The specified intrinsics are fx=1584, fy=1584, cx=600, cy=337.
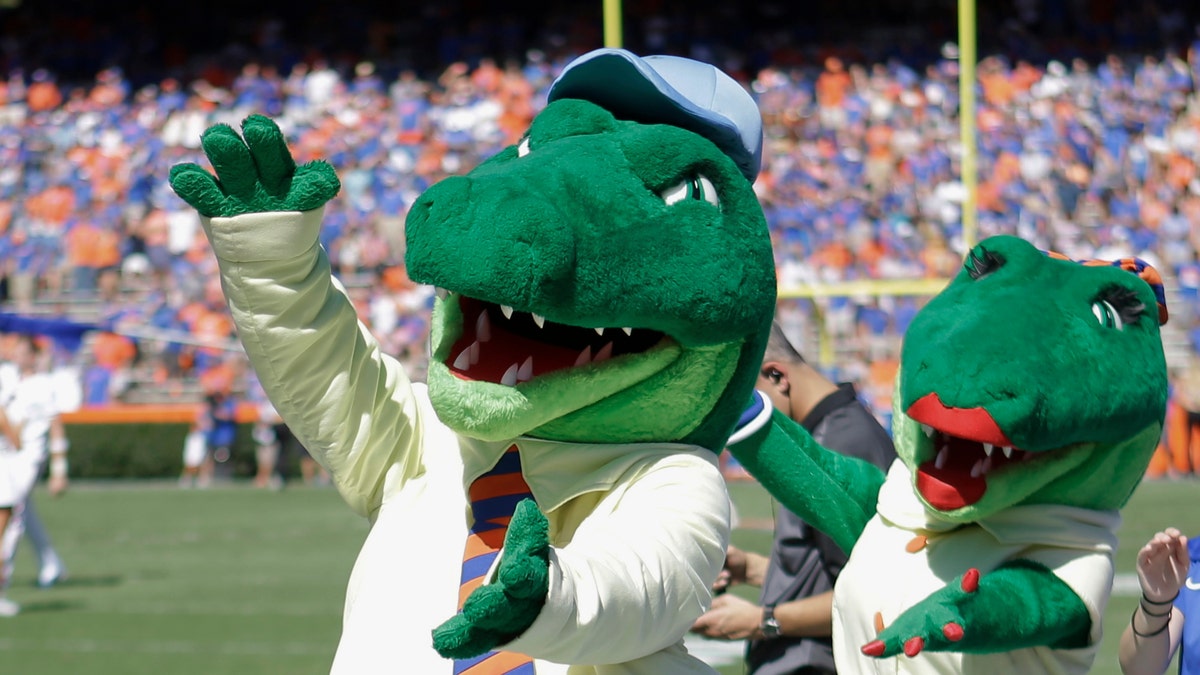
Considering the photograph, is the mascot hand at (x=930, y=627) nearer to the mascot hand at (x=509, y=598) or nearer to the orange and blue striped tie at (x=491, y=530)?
the orange and blue striped tie at (x=491, y=530)

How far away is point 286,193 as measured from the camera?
2488mm

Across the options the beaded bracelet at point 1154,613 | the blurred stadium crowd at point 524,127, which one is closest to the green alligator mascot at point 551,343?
the beaded bracelet at point 1154,613

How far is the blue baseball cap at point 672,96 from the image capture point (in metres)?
2.68

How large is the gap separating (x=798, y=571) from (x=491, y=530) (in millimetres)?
1561

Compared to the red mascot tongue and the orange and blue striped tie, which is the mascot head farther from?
the red mascot tongue

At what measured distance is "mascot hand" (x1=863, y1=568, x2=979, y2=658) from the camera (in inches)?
95.7

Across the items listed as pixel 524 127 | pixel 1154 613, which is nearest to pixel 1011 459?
pixel 1154 613

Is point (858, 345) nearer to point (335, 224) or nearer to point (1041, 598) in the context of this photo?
point (335, 224)

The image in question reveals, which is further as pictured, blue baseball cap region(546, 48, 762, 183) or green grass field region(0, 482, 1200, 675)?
green grass field region(0, 482, 1200, 675)

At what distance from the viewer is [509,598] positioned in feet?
6.40

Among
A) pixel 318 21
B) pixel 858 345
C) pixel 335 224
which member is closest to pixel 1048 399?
pixel 858 345

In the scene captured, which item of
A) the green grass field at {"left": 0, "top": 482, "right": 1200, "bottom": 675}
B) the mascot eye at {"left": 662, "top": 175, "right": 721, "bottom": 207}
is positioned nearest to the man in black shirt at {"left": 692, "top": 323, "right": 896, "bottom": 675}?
the mascot eye at {"left": 662, "top": 175, "right": 721, "bottom": 207}

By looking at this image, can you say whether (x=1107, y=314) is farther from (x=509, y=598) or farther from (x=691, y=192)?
(x=509, y=598)

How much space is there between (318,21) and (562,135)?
22.2 meters
